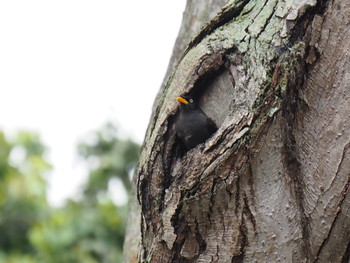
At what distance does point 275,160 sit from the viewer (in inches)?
83.4

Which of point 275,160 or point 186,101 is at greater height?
point 186,101

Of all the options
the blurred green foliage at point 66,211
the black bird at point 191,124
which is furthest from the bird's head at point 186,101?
the blurred green foliage at point 66,211

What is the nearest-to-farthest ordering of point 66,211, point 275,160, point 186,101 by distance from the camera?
point 275,160, point 186,101, point 66,211

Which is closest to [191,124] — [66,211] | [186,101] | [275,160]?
[186,101]

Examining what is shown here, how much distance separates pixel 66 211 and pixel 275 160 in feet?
20.9

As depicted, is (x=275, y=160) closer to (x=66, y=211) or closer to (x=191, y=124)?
(x=191, y=124)

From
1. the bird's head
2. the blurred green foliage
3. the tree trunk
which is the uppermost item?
the blurred green foliage

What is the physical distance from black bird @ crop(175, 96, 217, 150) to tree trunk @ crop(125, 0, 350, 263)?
7 centimetres

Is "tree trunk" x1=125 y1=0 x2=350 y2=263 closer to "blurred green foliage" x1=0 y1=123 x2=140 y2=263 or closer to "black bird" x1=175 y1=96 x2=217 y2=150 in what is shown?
"black bird" x1=175 y1=96 x2=217 y2=150

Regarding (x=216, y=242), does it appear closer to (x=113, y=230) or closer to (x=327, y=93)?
(x=327, y=93)

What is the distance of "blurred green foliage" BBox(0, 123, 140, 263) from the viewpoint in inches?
285

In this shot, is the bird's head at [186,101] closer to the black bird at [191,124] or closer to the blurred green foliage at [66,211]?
the black bird at [191,124]

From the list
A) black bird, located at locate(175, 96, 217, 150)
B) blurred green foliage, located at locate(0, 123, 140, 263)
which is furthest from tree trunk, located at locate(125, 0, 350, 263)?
blurred green foliage, located at locate(0, 123, 140, 263)

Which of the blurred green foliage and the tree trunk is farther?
the blurred green foliage
